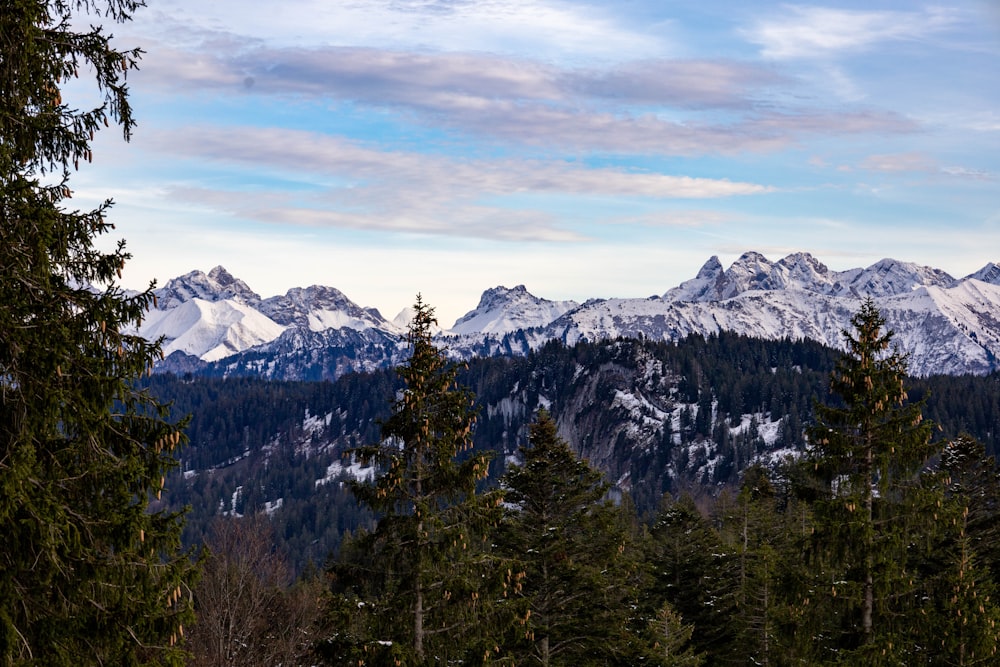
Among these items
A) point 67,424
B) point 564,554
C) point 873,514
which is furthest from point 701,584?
point 67,424

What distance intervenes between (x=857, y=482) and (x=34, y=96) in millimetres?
17987

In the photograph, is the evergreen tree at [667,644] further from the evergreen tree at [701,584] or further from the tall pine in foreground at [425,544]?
the tall pine in foreground at [425,544]

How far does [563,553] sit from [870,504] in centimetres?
1083

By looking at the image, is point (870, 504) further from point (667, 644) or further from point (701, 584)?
point (701, 584)

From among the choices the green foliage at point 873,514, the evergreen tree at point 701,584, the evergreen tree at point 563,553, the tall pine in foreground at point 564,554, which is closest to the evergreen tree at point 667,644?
the tall pine in foreground at point 564,554

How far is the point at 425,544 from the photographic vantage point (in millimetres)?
21375

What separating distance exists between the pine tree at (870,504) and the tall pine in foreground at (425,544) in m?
7.52

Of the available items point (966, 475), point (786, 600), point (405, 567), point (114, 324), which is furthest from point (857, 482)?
point (966, 475)

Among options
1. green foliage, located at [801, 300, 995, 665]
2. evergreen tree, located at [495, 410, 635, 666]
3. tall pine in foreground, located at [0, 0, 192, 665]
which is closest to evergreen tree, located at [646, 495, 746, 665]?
evergreen tree, located at [495, 410, 635, 666]

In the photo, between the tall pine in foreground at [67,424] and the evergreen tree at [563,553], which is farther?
the evergreen tree at [563,553]

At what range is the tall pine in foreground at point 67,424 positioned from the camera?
452 inches

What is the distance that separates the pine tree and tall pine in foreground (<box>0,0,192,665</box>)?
14781mm

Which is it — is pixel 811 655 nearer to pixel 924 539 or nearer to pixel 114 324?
pixel 924 539

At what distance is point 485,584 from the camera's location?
21.4 m
